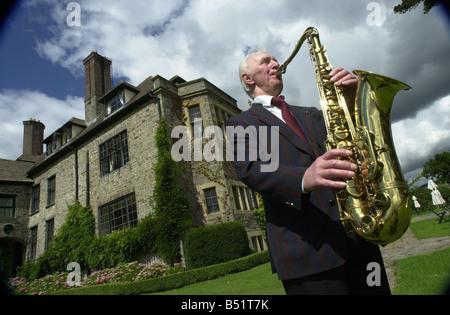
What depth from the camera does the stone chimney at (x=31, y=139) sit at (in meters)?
25.5

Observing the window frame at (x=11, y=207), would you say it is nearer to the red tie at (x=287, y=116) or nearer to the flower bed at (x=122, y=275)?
the flower bed at (x=122, y=275)

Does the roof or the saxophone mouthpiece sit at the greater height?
the roof

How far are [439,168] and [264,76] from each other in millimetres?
57260

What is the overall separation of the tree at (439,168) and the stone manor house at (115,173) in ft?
154

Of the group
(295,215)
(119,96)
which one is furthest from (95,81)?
(295,215)

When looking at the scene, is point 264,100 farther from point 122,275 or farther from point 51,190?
point 51,190

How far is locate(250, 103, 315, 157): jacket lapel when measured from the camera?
5.92 feet

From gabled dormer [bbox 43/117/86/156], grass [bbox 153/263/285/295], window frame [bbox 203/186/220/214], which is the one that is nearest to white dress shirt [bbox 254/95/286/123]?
grass [bbox 153/263/285/295]

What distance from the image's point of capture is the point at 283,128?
1.88m

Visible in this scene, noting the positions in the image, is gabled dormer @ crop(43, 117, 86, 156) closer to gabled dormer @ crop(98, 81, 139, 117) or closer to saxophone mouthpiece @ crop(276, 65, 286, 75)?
gabled dormer @ crop(98, 81, 139, 117)

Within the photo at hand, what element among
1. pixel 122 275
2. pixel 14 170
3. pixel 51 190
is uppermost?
pixel 14 170

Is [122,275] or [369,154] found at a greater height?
[369,154]

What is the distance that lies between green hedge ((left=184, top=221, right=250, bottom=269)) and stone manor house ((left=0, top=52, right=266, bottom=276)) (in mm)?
1028
